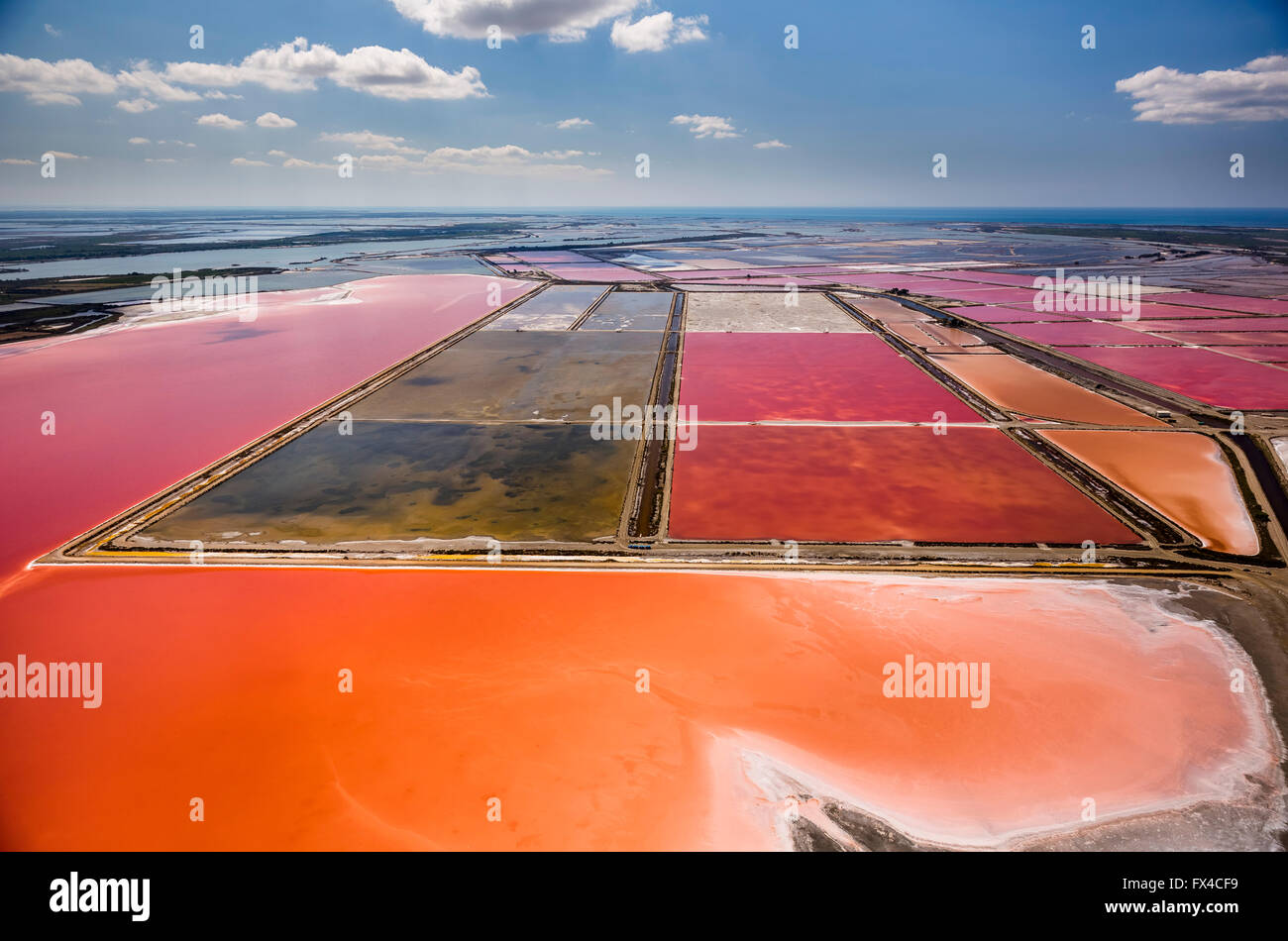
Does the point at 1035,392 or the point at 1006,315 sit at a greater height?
the point at 1006,315

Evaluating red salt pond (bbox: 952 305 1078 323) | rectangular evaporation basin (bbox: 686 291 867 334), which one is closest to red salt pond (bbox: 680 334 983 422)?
rectangular evaporation basin (bbox: 686 291 867 334)

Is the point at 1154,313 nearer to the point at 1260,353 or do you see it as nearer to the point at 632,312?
the point at 1260,353

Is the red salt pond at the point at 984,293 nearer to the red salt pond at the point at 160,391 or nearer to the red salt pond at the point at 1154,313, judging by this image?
the red salt pond at the point at 1154,313

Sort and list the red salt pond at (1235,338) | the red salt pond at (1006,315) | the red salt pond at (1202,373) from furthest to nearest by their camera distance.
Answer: the red salt pond at (1006,315) → the red salt pond at (1235,338) → the red salt pond at (1202,373)

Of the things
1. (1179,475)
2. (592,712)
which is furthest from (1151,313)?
(592,712)

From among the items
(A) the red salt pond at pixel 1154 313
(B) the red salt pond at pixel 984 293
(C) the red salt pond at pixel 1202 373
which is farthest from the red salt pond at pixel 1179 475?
(B) the red salt pond at pixel 984 293

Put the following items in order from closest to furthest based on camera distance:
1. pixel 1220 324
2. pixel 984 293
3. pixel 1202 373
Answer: pixel 1202 373, pixel 1220 324, pixel 984 293
